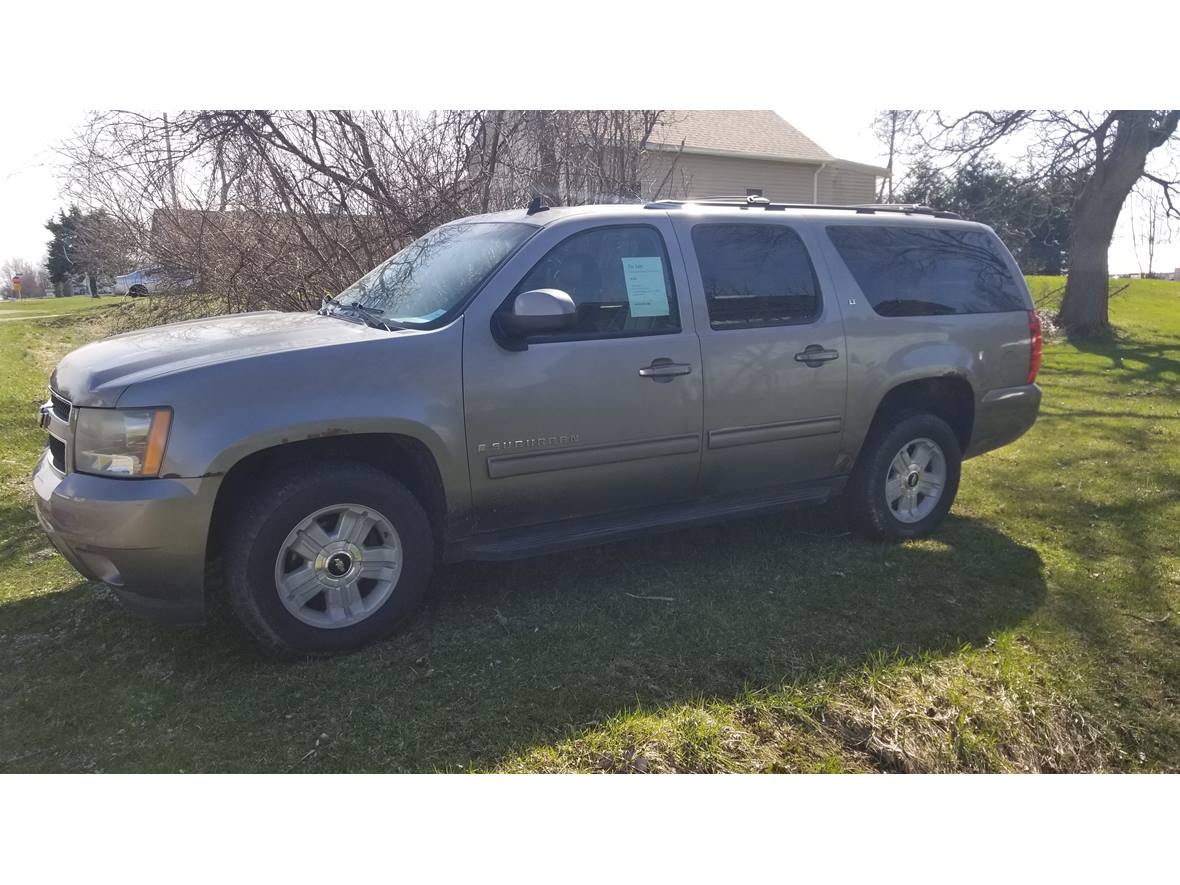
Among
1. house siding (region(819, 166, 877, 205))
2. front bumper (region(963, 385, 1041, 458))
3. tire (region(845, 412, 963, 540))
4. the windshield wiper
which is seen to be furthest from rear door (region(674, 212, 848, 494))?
house siding (region(819, 166, 877, 205))

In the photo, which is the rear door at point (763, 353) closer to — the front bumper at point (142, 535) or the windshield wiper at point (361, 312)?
the windshield wiper at point (361, 312)

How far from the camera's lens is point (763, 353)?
438cm

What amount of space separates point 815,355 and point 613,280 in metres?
1.30

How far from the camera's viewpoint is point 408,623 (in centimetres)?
383

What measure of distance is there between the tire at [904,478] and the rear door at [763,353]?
31cm

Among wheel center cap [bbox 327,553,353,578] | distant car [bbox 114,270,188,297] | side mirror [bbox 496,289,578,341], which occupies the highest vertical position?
distant car [bbox 114,270,188,297]

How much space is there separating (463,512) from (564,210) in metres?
1.70

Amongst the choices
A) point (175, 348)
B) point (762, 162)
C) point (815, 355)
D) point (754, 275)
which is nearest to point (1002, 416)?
point (815, 355)

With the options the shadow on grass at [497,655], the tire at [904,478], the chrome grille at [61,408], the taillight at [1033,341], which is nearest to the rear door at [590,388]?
the shadow on grass at [497,655]

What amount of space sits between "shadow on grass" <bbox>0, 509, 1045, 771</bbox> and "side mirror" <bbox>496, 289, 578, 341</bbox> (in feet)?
4.67

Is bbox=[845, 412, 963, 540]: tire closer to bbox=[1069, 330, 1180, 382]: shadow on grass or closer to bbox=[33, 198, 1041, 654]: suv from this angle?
bbox=[33, 198, 1041, 654]: suv

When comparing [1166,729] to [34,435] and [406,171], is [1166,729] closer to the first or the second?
[406,171]

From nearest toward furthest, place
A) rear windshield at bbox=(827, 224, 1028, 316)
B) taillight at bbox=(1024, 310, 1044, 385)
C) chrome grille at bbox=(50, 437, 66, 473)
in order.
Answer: chrome grille at bbox=(50, 437, 66, 473) → rear windshield at bbox=(827, 224, 1028, 316) → taillight at bbox=(1024, 310, 1044, 385)

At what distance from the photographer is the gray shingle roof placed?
18438mm
